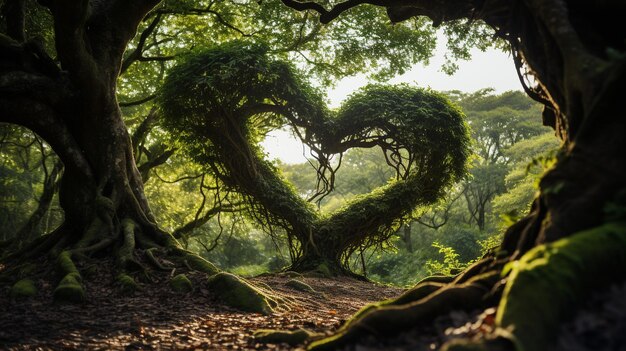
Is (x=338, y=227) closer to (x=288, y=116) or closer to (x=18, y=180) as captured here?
(x=288, y=116)

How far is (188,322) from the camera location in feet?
15.5

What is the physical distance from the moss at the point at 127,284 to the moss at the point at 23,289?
1026 mm

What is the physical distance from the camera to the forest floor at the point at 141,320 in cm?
386

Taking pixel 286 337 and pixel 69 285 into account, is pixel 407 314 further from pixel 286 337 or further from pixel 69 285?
pixel 69 285

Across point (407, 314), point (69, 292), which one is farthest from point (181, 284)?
point (407, 314)

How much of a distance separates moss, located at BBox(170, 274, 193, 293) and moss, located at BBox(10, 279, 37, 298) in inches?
68.6

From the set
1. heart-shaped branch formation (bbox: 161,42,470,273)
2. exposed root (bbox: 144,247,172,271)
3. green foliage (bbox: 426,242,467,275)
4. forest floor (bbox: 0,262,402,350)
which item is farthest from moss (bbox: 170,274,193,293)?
green foliage (bbox: 426,242,467,275)

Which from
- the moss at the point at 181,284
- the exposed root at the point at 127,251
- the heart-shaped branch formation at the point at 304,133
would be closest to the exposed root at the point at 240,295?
the moss at the point at 181,284

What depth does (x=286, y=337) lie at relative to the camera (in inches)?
145

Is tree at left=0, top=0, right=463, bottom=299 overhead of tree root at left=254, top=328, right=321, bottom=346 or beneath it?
overhead

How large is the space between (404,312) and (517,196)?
61.5ft

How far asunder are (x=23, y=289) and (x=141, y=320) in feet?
6.45

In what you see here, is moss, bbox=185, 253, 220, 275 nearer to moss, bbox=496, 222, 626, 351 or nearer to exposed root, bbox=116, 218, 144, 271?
exposed root, bbox=116, 218, 144, 271

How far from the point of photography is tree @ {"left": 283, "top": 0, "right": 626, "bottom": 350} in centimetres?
224
